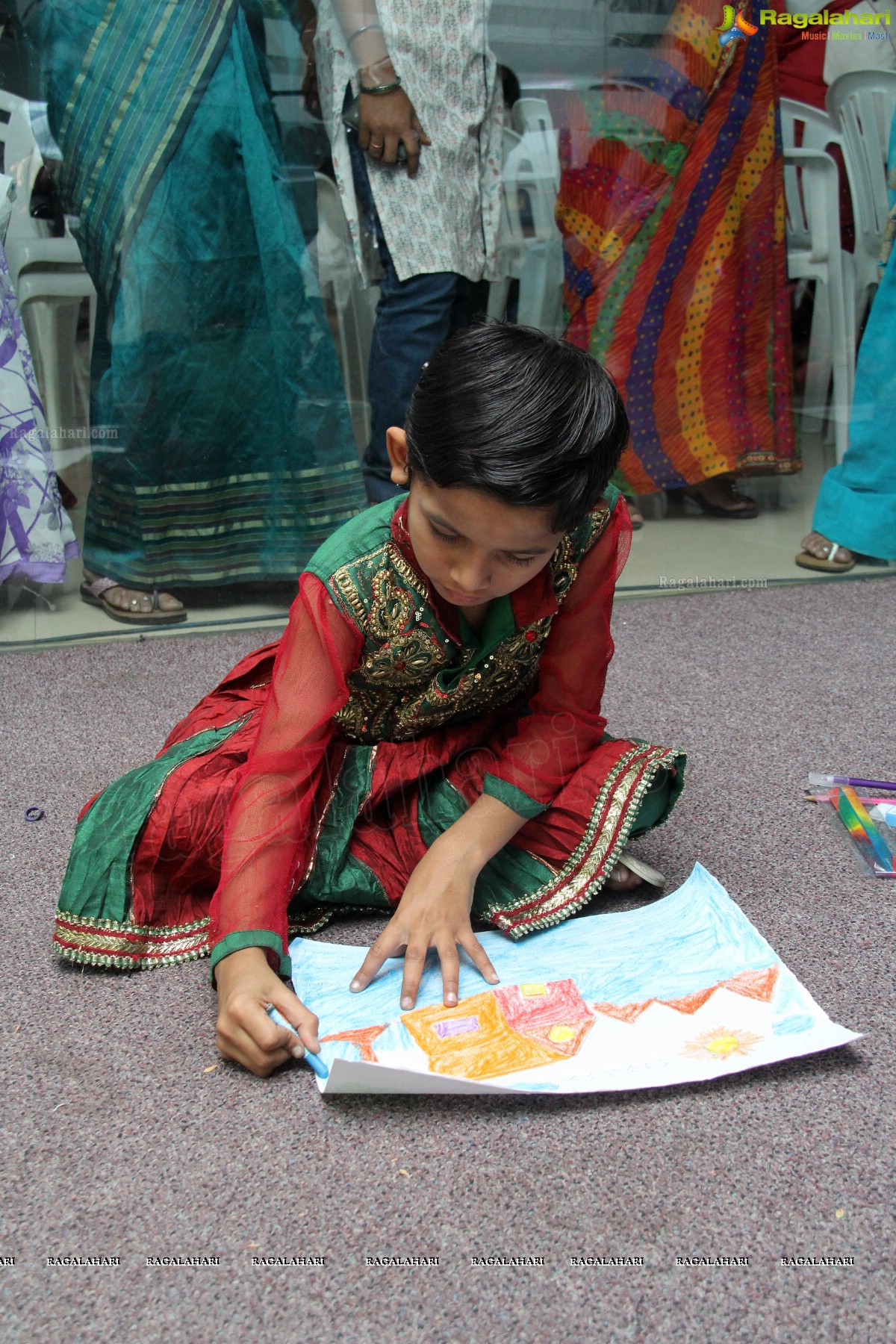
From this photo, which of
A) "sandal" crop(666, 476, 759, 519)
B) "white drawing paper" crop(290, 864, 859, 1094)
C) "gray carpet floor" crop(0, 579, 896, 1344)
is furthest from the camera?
"sandal" crop(666, 476, 759, 519)

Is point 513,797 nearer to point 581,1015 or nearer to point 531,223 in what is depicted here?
point 581,1015

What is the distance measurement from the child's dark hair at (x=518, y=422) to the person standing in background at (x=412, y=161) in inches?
33.9

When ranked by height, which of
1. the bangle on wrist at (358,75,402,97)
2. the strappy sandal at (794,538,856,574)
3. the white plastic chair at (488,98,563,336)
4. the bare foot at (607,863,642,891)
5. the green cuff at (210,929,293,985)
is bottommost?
the strappy sandal at (794,538,856,574)

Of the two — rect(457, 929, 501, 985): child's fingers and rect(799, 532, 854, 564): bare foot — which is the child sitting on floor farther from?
rect(799, 532, 854, 564): bare foot

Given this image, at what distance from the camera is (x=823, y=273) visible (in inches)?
80.0

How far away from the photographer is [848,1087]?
0.76 metres

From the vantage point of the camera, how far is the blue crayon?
75cm

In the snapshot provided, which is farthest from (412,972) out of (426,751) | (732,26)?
(732,26)

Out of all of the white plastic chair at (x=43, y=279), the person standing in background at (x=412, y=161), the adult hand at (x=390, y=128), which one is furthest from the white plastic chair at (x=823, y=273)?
the white plastic chair at (x=43, y=279)

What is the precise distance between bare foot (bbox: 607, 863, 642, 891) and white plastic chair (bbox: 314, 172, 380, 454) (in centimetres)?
99

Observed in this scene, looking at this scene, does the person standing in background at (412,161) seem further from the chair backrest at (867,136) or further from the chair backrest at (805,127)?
the chair backrest at (867,136)

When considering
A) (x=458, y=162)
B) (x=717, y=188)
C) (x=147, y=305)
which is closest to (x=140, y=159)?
(x=147, y=305)

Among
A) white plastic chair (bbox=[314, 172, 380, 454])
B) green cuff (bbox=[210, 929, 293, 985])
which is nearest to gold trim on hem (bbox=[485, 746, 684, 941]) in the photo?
green cuff (bbox=[210, 929, 293, 985])

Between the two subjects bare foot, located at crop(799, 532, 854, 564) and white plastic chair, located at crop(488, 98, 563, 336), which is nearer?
white plastic chair, located at crop(488, 98, 563, 336)
